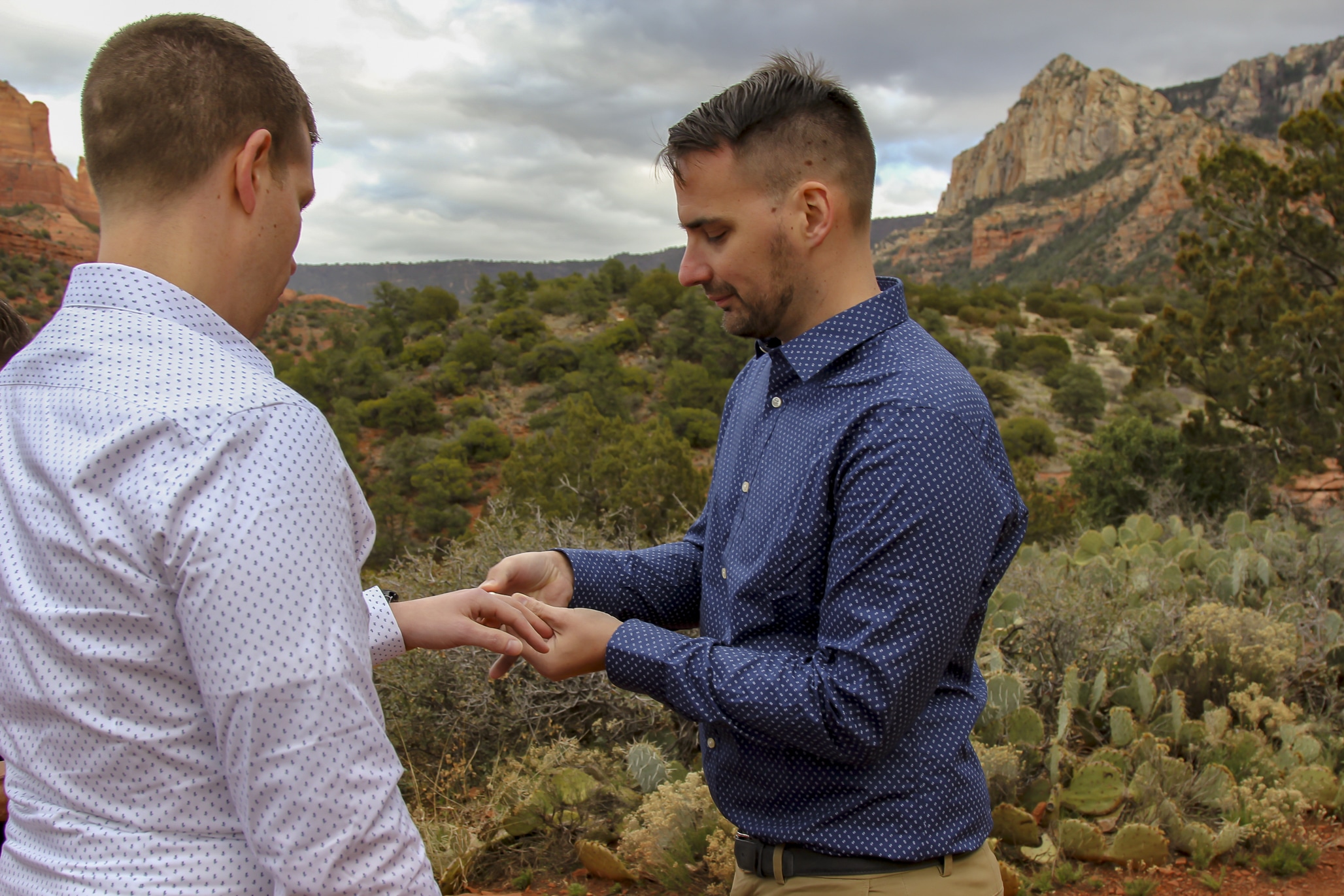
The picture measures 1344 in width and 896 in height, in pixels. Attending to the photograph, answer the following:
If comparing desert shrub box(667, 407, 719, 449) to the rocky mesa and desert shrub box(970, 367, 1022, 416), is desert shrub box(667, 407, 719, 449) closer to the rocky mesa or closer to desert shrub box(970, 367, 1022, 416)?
desert shrub box(970, 367, 1022, 416)

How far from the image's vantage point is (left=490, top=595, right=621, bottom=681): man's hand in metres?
1.71

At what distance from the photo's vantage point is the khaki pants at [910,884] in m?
1.65

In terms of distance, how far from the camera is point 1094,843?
3830 mm

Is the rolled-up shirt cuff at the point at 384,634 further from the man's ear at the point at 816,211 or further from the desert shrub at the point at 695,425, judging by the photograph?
the desert shrub at the point at 695,425

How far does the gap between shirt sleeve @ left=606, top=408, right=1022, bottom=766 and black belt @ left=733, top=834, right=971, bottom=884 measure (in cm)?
24

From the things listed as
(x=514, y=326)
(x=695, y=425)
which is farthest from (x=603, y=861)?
(x=514, y=326)

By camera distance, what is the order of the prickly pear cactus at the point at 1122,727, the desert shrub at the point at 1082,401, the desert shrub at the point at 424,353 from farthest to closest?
the desert shrub at the point at 424,353 → the desert shrub at the point at 1082,401 → the prickly pear cactus at the point at 1122,727

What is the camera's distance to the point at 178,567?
103 centimetres

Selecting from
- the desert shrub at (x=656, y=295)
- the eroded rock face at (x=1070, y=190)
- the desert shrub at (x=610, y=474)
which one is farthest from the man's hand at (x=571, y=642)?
the eroded rock face at (x=1070, y=190)

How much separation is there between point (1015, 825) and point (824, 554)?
2.75 meters

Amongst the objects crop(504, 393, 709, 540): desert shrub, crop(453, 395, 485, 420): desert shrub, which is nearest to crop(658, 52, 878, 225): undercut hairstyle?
crop(504, 393, 709, 540): desert shrub

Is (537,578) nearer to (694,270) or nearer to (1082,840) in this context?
(694,270)

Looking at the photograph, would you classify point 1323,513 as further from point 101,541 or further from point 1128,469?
point 101,541

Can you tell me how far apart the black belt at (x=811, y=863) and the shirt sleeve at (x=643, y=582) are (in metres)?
0.55
